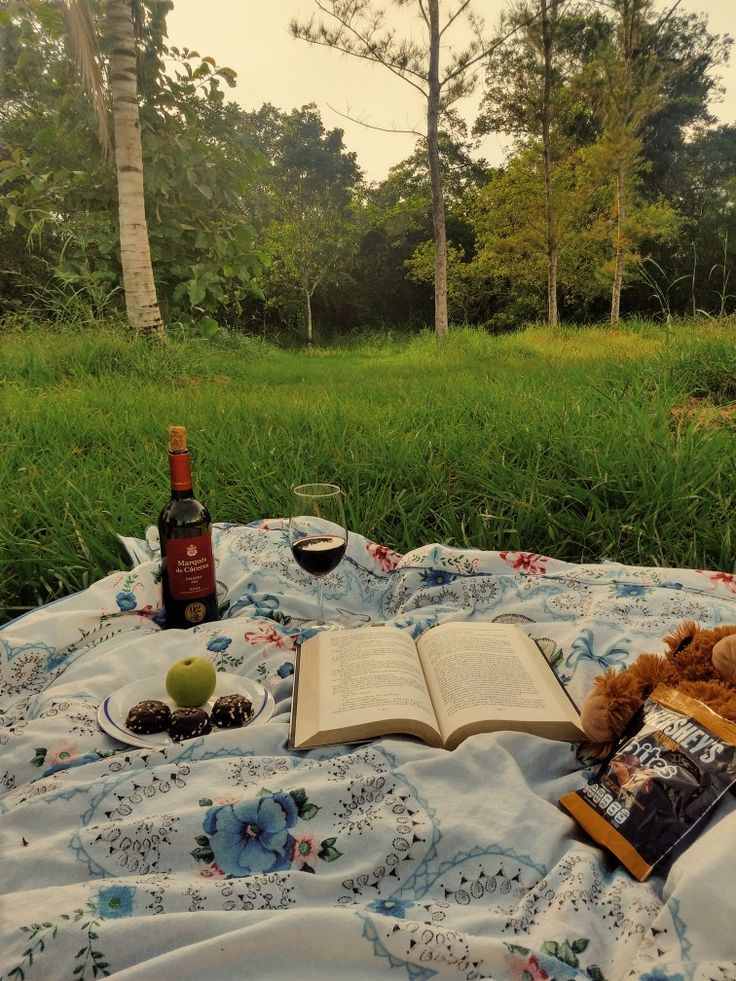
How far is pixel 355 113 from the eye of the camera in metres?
8.01

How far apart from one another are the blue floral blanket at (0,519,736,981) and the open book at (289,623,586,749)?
40 mm

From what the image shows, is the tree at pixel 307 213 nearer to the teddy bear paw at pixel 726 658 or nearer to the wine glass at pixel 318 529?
the wine glass at pixel 318 529

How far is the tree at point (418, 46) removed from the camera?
7.88 metres

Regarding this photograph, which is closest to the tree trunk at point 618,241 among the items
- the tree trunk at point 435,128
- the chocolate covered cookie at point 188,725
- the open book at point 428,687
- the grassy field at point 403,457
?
the tree trunk at point 435,128

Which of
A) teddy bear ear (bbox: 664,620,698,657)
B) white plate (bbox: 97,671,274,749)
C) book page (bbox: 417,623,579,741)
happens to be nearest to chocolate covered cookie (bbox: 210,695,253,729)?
white plate (bbox: 97,671,274,749)

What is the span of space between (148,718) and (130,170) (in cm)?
514

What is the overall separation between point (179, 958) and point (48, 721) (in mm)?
625

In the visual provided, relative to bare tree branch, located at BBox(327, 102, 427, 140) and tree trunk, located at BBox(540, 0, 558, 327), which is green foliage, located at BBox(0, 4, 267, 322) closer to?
bare tree branch, located at BBox(327, 102, 427, 140)

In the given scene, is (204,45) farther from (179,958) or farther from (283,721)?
(179,958)

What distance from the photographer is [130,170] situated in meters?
5.07

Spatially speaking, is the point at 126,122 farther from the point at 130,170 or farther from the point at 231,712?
the point at 231,712

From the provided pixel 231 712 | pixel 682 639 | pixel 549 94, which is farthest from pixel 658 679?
pixel 549 94

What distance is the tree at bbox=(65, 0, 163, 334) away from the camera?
185 inches

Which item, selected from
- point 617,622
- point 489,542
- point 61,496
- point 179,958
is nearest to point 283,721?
point 179,958
